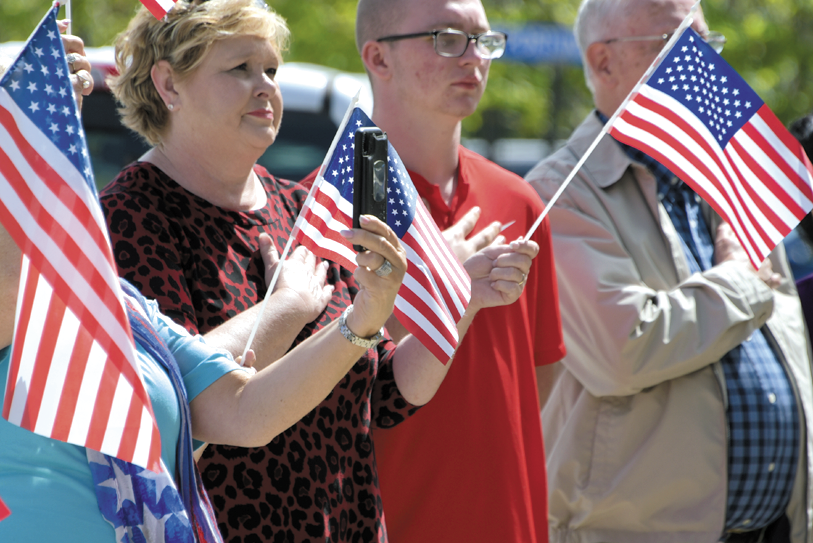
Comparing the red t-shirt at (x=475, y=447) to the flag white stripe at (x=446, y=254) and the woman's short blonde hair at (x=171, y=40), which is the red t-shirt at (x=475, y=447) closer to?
the flag white stripe at (x=446, y=254)

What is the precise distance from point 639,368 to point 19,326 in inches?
83.8

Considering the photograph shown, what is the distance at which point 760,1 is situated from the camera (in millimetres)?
14094

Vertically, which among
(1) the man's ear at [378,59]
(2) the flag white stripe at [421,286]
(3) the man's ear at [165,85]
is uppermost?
(1) the man's ear at [378,59]

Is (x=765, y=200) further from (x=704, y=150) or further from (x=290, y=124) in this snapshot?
(x=290, y=124)

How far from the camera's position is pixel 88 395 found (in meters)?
1.69

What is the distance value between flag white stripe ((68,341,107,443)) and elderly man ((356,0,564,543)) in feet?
4.18

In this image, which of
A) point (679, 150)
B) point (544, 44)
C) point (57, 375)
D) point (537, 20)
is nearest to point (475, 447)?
point (679, 150)

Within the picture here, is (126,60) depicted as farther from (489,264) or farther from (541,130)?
(541,130)

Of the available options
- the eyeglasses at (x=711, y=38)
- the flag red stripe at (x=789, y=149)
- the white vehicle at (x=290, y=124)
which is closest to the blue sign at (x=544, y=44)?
the white vehicle at (x=290, y=124)

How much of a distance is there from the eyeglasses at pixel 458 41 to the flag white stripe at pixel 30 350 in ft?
5.34

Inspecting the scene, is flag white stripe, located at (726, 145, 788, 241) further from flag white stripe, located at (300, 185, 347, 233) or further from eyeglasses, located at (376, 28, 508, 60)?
flag white stripe, located at (300, 185, 347, 233)

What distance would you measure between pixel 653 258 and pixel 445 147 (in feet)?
2.90

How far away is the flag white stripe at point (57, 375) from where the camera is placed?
1648mm

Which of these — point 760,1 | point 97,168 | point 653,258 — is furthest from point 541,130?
point 653,258
